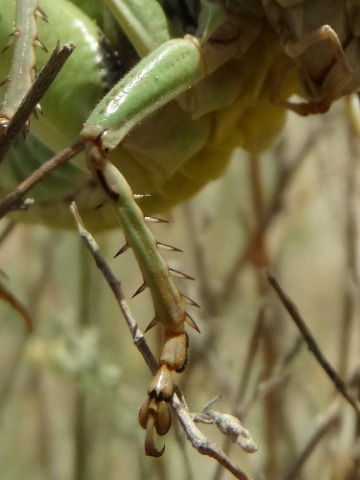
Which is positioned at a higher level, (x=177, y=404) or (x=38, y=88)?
(x=38, y=88)

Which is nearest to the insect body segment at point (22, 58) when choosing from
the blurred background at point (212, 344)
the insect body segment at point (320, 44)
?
the insect body segment at point (320, 44)

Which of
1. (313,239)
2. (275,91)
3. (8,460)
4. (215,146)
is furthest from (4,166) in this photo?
(313,239)

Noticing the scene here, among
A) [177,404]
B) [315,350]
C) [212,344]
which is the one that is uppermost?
[177,404]

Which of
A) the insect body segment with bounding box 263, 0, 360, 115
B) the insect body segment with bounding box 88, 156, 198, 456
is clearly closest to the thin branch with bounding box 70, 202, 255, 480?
the insect body segment with bounding box 88, 156, 198, 456

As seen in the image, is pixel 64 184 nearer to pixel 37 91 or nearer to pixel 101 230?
pixel 101 230

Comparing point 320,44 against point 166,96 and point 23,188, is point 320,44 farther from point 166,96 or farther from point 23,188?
point 23,188

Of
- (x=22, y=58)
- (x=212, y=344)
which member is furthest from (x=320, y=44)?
(x=212, y=344)
